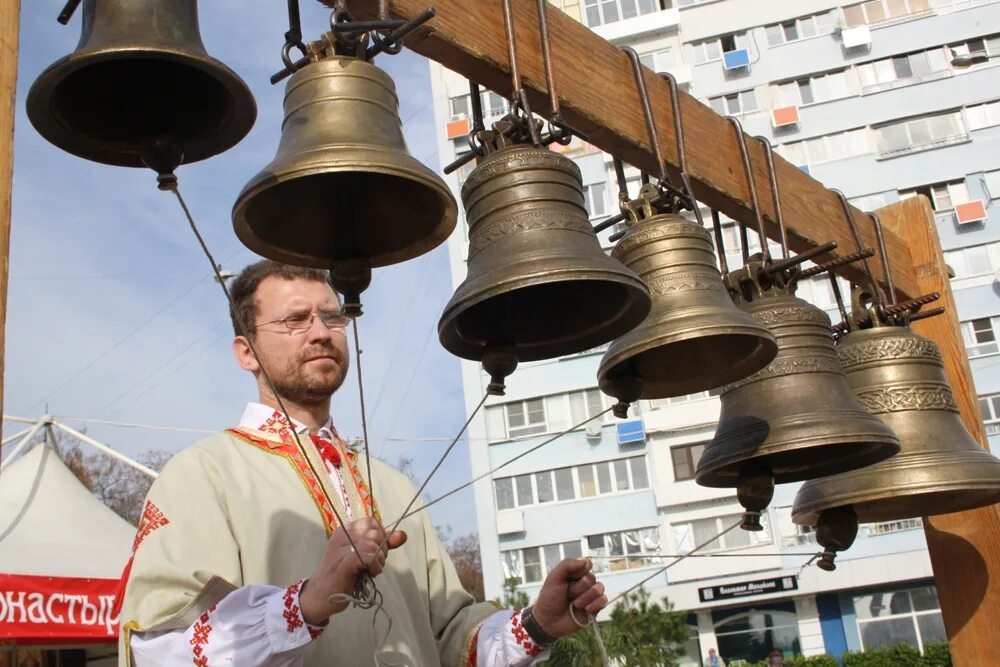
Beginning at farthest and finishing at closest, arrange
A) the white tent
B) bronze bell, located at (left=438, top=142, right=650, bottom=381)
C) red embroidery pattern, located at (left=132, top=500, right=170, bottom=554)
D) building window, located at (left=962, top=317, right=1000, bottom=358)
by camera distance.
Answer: building window, located at (left=962, top=317, right=1000, bottom=358) → the white tent → red embroidery pattern, located at (left=132, top=500, right=170, bottom=554) → bronze bell, located at (left=438, top=142, right=650, bottom=381)

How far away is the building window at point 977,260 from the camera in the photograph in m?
26.8

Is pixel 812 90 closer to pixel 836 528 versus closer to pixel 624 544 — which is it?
pixel 624 544

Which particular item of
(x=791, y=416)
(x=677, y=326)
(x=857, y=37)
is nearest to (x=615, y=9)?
(x=857, y=37)

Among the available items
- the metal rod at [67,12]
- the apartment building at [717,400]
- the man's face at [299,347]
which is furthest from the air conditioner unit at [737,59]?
the metal rod at [67,12]

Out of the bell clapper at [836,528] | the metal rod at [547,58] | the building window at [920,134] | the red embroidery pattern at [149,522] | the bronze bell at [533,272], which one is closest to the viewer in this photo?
the bronze bell at [533,272]

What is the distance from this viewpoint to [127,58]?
6.31ft

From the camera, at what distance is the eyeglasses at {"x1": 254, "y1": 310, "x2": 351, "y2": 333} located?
2.99 meters

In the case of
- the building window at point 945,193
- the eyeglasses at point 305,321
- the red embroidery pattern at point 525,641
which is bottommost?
the red embroidery pattern at point 525,641

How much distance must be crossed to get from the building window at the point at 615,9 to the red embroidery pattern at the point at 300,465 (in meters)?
30.0

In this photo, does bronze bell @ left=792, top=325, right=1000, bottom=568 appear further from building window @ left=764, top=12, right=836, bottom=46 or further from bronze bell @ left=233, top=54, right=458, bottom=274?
building window @ left=764, top=12, right=836, bottom=46

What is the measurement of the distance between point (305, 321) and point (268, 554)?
0.74m

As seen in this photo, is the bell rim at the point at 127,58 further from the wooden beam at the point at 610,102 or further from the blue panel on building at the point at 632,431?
the blue panel on building at the point at 632,431

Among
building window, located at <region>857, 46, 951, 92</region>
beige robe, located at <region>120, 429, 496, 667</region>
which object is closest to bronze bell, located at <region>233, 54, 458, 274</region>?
beige robe, located at <region>120, 429, 496, 667</region>

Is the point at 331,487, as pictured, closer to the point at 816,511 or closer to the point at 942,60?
the point at 816,511
